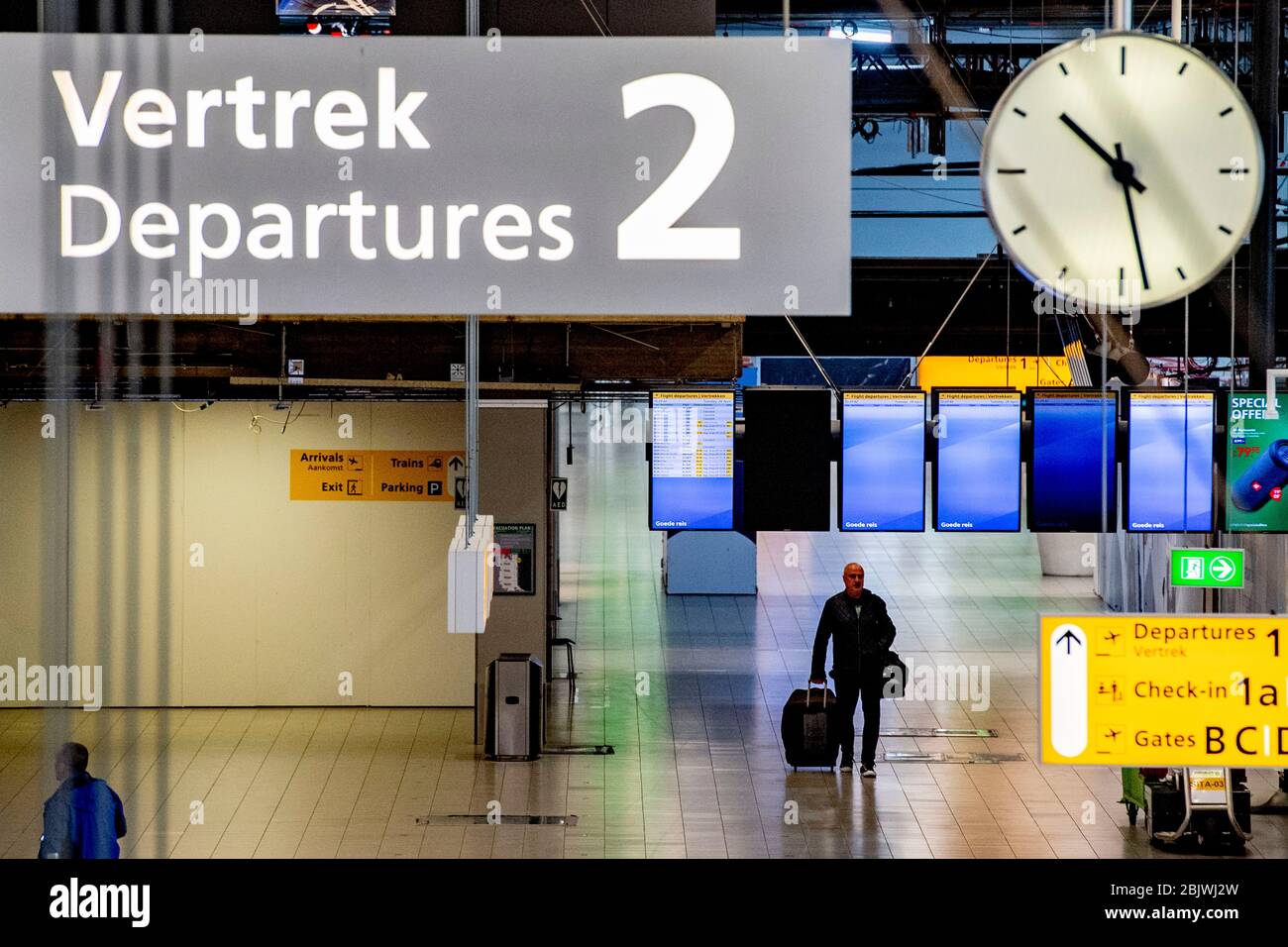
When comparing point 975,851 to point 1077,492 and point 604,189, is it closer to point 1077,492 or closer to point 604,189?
point 1077,492

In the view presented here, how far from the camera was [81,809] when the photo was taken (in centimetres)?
773

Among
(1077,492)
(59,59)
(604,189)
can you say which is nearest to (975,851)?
(1077,492)

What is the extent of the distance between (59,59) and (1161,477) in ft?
20.6

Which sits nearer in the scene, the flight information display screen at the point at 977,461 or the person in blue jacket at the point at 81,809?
the person in blue jacket at the point at 81,809

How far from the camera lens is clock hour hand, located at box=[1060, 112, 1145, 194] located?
4.66m

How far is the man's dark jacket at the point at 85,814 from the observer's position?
24.7ft

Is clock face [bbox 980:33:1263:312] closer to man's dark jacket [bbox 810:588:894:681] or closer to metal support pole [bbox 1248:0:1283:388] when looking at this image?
metal support pole [bbox 1248:0:1283:388]

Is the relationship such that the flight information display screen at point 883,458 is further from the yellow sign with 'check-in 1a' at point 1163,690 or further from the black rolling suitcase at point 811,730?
the yellow sign with 'check-in 1a' at point 1163,690

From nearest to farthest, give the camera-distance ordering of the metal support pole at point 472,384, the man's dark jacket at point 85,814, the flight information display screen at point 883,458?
1. the metal support pole at point 472,384
2. the man's dark jacket at point 85,814
3. the flight information display screen at point 883,458

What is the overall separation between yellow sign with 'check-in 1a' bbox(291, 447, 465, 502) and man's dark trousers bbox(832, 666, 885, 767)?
14.2 ft

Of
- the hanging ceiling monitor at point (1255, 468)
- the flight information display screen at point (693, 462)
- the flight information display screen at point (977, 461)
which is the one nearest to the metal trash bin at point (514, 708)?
the flight information display screen at point (693, 462)

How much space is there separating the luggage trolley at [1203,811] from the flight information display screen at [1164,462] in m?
2.21

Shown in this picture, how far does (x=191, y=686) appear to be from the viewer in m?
14.3

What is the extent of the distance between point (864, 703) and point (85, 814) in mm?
6031
